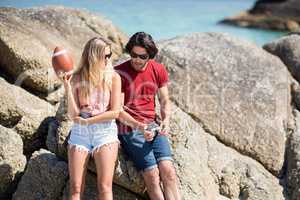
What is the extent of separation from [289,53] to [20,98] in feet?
15.8

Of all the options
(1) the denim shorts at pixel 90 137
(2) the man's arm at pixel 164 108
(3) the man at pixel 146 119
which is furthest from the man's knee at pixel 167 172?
(1) the denim shorts at pixel 90 137

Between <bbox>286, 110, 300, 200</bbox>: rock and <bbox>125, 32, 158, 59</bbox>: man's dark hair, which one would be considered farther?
<bbox>286, 110, 300, 200</bbox>: rock

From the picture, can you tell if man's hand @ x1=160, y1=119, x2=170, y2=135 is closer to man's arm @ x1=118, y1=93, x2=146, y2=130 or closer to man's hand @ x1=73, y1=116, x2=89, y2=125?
man's arm @ x1=118, y1=93, x2=146, y2=130

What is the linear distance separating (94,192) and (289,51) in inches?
194

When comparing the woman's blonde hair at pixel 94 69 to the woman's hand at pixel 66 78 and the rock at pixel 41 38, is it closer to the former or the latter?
the woman's hand at pixel 66 78

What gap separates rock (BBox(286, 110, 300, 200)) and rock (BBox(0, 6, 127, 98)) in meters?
3.51

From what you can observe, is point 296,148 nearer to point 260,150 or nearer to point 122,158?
point 260,150

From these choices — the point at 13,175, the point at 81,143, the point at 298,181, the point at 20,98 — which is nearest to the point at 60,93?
the point at 20,98

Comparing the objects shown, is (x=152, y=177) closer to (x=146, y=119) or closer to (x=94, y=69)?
(x=146, y=119)

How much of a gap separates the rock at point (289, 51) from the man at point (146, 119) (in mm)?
3710

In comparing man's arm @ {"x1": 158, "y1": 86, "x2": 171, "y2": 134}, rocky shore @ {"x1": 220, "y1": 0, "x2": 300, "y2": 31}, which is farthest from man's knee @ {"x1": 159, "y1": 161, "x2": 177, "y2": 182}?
rocky shore @ {"x1": 220, "y1": 0, "x2": 300, "y2": 31}

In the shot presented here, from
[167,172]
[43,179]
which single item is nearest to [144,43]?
[167,172]

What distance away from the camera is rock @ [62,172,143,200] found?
6.23 m

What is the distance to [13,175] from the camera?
262 inches
